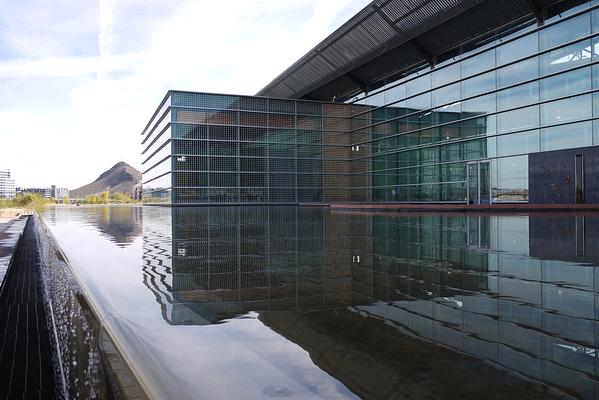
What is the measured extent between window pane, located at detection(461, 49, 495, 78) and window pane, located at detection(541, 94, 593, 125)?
17.7 ft

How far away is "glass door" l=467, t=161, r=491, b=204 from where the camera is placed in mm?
27734

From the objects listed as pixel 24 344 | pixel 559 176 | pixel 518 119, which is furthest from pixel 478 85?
pixel 24 344

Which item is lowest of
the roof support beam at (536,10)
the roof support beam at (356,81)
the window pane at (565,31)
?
the window pane at (565,31)

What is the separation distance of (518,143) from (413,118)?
36.2 ft

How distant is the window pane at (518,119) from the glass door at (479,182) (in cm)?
241

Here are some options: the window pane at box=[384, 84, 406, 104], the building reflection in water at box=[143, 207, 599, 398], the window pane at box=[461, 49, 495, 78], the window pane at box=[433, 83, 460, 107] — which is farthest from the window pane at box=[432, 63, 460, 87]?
the building reflection in water at box=[143, 207, 599, 398]

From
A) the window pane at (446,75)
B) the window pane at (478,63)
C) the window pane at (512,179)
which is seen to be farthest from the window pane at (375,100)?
the window pane at (512,179)

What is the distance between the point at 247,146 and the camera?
4534cm

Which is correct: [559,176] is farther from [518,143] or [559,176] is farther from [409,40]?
[409,40]

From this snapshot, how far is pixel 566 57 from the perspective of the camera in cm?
2323

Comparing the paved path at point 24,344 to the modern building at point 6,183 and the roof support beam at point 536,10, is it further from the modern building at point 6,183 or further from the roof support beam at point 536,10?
the modern building at point 6,183

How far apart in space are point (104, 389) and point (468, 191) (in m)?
29.6

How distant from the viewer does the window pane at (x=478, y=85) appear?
2798 cm

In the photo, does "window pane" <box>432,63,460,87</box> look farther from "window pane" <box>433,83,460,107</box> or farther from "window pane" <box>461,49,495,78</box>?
"window pane" <box>461,49,495,78</box>
